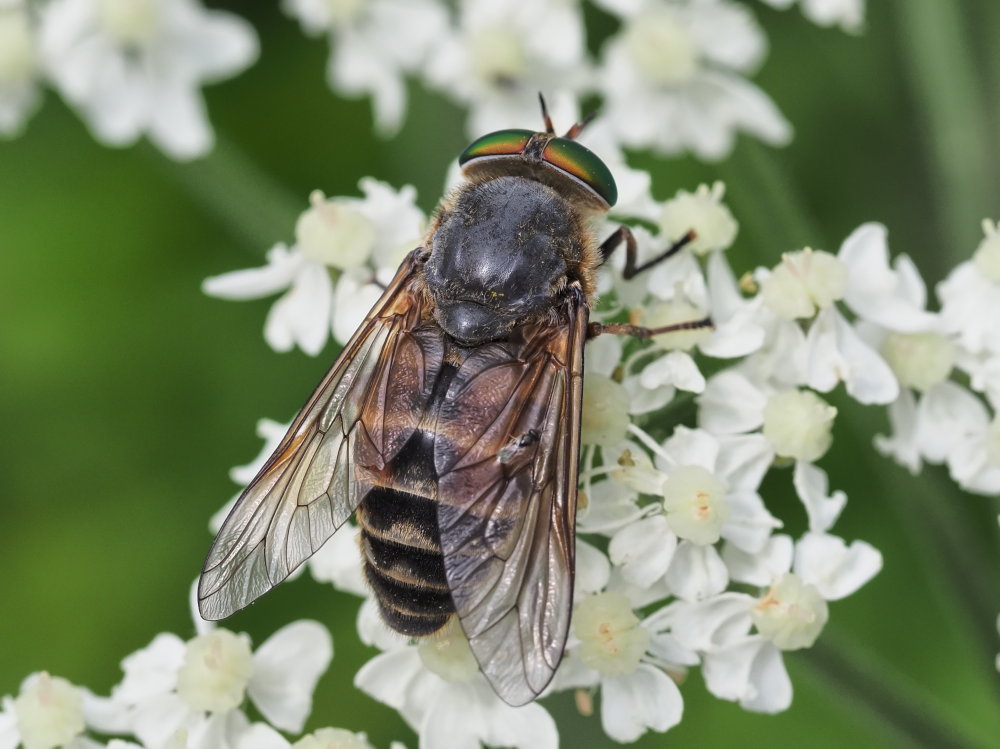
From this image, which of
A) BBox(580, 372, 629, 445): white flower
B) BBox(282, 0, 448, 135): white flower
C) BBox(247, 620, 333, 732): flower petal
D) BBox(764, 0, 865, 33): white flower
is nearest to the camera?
BBox(580, 372, 629, 445): white flower

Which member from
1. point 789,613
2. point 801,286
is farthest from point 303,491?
→ point 801,286

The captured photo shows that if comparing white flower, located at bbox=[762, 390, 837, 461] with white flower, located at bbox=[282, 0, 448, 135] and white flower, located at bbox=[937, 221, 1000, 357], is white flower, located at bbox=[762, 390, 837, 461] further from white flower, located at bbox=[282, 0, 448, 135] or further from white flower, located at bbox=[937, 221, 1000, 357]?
white flower, located at bbox=[282, 0, 448, 135]

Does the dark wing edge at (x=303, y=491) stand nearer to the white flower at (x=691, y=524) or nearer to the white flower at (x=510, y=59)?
the white flower at (x=691, y=524)

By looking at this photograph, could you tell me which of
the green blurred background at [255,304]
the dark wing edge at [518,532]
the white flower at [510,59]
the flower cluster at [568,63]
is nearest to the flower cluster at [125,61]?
the green blurred background at [255,304]

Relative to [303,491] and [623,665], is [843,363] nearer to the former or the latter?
[623,665]

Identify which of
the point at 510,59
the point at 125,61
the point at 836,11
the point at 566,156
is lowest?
the point at 566,156

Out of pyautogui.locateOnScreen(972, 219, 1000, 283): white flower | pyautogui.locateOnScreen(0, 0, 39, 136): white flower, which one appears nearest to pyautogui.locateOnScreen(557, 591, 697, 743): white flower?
pyautogui.locateOnScreen(972, 219, 1000, 283): white flower
